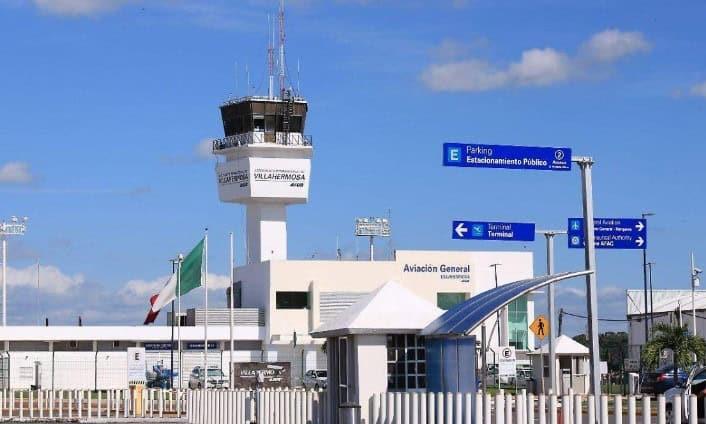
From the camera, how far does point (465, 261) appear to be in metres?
96.0

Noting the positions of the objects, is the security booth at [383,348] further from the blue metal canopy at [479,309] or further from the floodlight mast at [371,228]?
the floodlight mast at [371,228]

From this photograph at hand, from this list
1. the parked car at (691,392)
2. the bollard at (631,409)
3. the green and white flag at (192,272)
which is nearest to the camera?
the bollard at (631,409)

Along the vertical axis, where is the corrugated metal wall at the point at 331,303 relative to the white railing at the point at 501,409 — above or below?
above

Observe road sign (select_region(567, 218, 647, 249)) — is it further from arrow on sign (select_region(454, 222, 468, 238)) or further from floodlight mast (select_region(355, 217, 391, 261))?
floodlight mast (select_region(355, 217, 391, 261))

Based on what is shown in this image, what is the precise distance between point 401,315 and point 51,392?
23.5 m

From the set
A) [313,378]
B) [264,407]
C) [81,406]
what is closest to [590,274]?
[264,407]

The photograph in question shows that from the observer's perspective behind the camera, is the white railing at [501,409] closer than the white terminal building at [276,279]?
Yes

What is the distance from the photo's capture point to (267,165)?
314ft

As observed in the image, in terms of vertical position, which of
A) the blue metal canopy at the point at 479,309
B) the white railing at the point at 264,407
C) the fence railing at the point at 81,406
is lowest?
the fence railing at the point at 81,406

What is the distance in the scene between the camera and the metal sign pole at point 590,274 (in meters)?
23.5

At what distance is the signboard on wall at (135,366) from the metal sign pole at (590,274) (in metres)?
40.4

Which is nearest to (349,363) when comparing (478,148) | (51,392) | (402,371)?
(402,371)

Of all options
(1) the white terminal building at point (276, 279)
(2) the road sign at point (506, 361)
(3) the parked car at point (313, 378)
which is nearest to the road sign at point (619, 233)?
(2) the road sign at point (506, 361)

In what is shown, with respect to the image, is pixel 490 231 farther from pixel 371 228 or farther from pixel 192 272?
pixel 371 228
